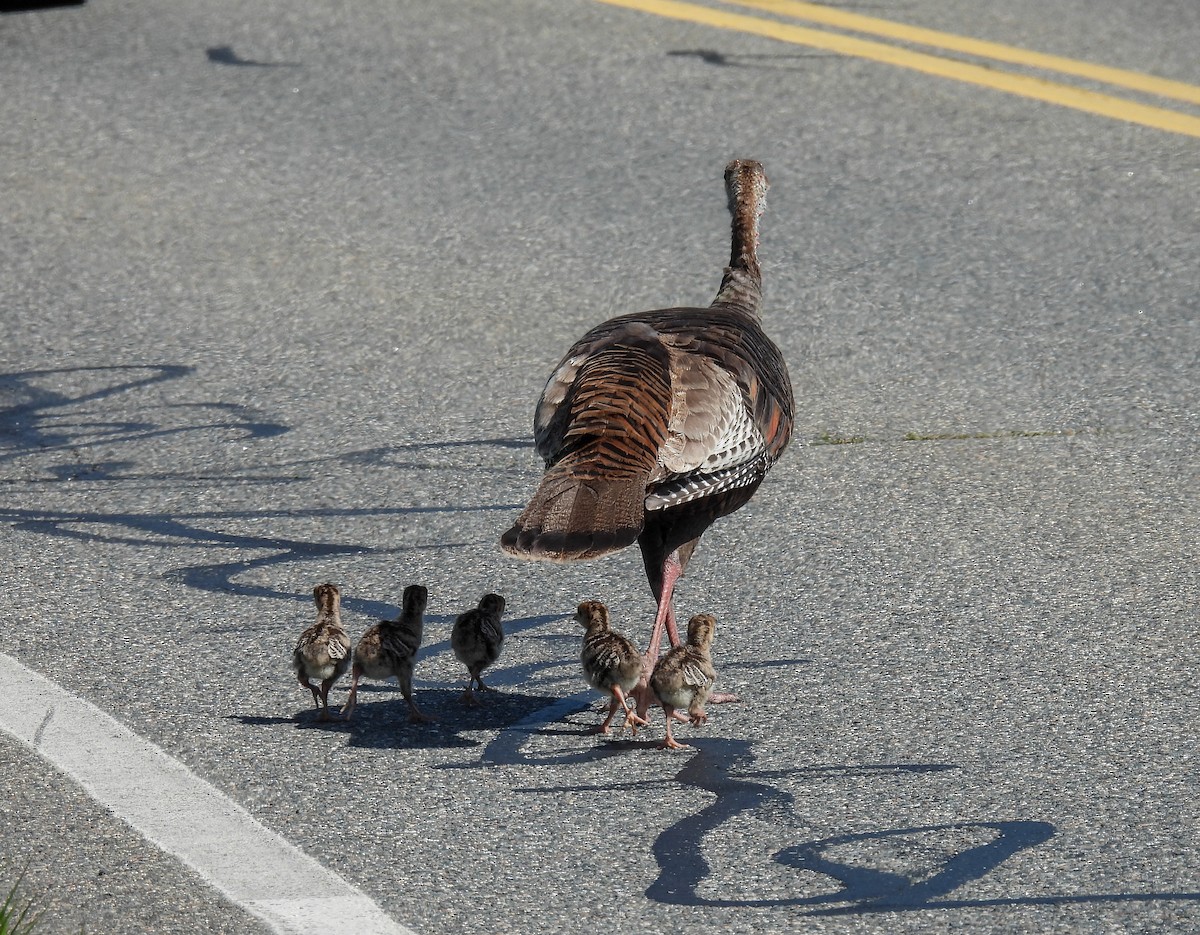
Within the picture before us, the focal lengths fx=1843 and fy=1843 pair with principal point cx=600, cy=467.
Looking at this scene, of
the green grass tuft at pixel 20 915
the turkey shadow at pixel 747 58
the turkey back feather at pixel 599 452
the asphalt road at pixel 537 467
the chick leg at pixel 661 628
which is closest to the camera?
the green grass tuft at pixel 20 915

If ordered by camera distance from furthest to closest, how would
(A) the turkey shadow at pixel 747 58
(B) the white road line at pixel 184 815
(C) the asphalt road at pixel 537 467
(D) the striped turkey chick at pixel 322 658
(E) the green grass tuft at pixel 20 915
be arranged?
(A) the turkey shadow at pixel 747 58 < (D) the striped turkey chick at pixel 322 658 < (C) the asphalt road at pixel 537 467 < (B) the white road line at pixel 184 815 < (E) the green grass tuft at pixel 20 915

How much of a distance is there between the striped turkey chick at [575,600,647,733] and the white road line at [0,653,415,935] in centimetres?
110

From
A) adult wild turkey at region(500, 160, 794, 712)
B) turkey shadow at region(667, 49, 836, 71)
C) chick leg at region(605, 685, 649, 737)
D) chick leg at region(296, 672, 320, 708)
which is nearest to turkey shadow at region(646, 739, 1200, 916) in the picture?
chick leg at region(605, 685, 649, 737)

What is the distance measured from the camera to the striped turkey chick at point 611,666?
528cm

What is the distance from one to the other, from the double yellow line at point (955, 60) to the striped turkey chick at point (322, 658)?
701cm

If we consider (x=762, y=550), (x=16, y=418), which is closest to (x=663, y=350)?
(x=762, y=550)

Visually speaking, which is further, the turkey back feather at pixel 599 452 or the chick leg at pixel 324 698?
the chick leg at pixel 324 698

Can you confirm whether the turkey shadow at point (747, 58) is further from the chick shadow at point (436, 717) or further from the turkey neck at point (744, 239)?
the chick shadow at point (436, 717)

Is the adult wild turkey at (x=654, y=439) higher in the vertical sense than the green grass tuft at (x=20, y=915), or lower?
higher

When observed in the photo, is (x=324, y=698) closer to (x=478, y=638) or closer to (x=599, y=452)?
(x=478, y=638)

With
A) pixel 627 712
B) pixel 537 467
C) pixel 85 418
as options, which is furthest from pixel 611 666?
pixel 85 418

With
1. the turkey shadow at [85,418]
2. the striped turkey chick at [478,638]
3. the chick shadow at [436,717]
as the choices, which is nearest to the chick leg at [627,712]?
the chick shadow at [436,717]

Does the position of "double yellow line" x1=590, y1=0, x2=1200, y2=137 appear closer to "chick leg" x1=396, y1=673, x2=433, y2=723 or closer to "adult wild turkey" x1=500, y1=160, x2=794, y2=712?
"adult wild turkey" x1=500, y1=160, x2=794, y2=712

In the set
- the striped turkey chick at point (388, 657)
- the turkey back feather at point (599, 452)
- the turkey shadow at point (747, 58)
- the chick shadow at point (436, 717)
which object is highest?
the turkey shadow at point (747, 58)
